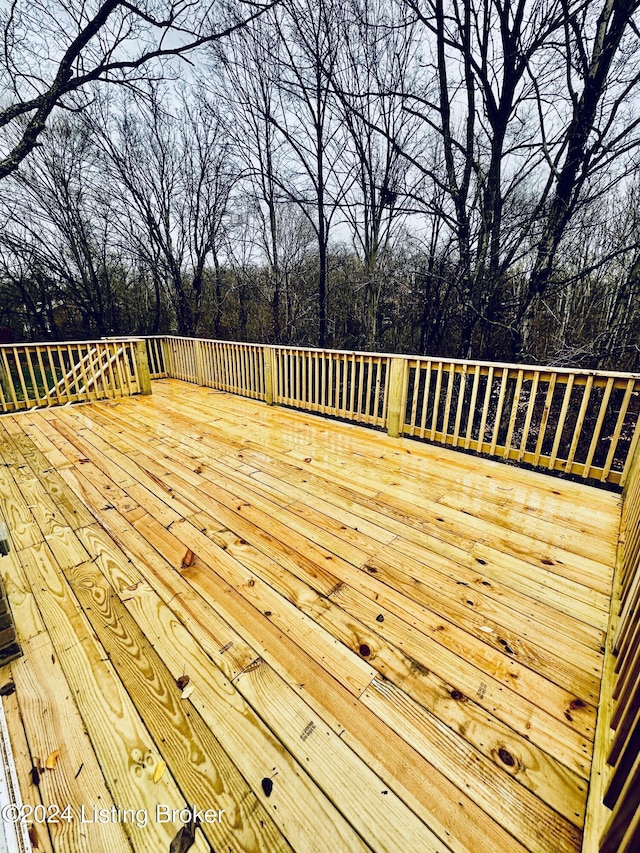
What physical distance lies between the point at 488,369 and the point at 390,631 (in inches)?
95.1

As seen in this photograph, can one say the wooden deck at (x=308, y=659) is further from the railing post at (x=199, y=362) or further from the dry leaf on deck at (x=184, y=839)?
the railing post at (x=199, y=362)

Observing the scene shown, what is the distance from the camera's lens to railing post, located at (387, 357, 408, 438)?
3494 mm

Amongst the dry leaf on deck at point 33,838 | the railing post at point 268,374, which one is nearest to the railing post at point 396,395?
the railing post at point 268,374

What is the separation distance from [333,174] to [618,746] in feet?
30.3

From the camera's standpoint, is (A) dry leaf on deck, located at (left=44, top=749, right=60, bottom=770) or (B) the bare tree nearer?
(A) dry leaf on deck, located at (left=44, top=749, right=60, bottom=770)

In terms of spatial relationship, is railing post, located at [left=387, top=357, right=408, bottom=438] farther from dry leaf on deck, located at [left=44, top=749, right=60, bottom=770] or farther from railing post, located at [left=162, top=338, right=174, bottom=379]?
railing post, located at [left=162, top=338, right=174, bottom=379]

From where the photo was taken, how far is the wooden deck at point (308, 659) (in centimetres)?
89

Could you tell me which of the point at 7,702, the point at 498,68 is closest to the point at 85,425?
the point at 7,702

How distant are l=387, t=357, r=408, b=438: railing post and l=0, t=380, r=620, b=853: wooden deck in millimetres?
1038

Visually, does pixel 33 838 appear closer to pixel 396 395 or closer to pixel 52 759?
pixel 52 759

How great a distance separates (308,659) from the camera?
4.23 ft

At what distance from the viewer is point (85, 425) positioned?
4125 mm

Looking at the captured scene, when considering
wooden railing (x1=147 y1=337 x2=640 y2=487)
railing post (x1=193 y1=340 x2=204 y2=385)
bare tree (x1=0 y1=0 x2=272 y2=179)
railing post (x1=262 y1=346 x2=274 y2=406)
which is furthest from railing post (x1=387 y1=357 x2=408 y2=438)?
bare tree (x1=0 y1=0 x2=272 y2=179)

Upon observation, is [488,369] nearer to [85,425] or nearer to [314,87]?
[85,425]
